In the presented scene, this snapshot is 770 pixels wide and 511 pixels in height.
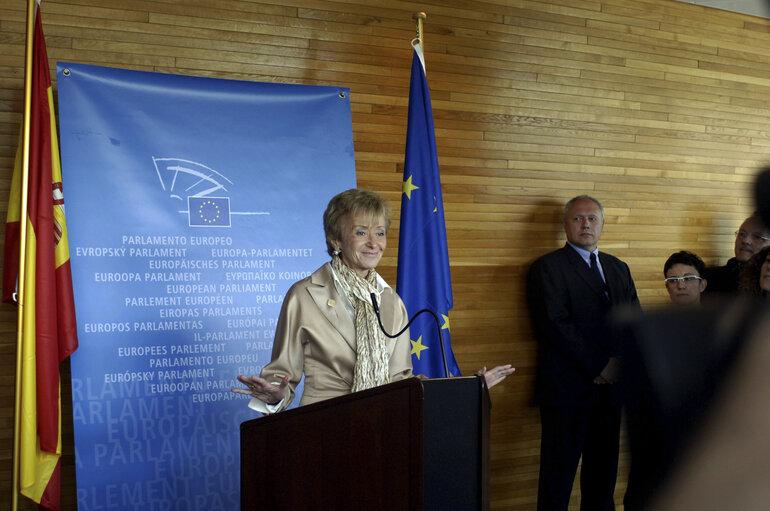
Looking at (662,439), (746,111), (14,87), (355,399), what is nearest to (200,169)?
(14,87)

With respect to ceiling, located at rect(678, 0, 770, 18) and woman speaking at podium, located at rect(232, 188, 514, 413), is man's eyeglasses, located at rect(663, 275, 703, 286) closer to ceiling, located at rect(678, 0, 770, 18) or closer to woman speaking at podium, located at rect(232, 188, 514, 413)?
ceiling, located at rect(678, 0, 770, 18)

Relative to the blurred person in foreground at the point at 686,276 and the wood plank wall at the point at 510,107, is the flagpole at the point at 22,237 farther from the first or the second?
the blurred person in foreground at the point at 686,276

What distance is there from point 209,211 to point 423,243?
1.13m

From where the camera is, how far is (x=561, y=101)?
186 inches

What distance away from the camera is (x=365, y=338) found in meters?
2.56

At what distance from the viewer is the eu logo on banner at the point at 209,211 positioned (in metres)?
3.40

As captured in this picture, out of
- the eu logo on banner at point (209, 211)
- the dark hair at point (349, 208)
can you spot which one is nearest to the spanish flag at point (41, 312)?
the eu logo on banner at point (209, 211)

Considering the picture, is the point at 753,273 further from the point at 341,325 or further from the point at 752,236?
the point at 341,325

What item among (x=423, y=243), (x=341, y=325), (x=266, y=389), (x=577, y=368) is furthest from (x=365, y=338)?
(x=577, y=368)

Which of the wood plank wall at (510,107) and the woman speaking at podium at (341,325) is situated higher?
the wood plank wall at (510,107)

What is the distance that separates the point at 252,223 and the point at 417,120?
108cm

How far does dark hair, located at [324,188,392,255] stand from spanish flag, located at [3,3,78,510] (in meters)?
1.27

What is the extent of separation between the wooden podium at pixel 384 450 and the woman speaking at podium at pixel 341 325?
501 mm

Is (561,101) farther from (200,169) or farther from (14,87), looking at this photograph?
(14,87)
